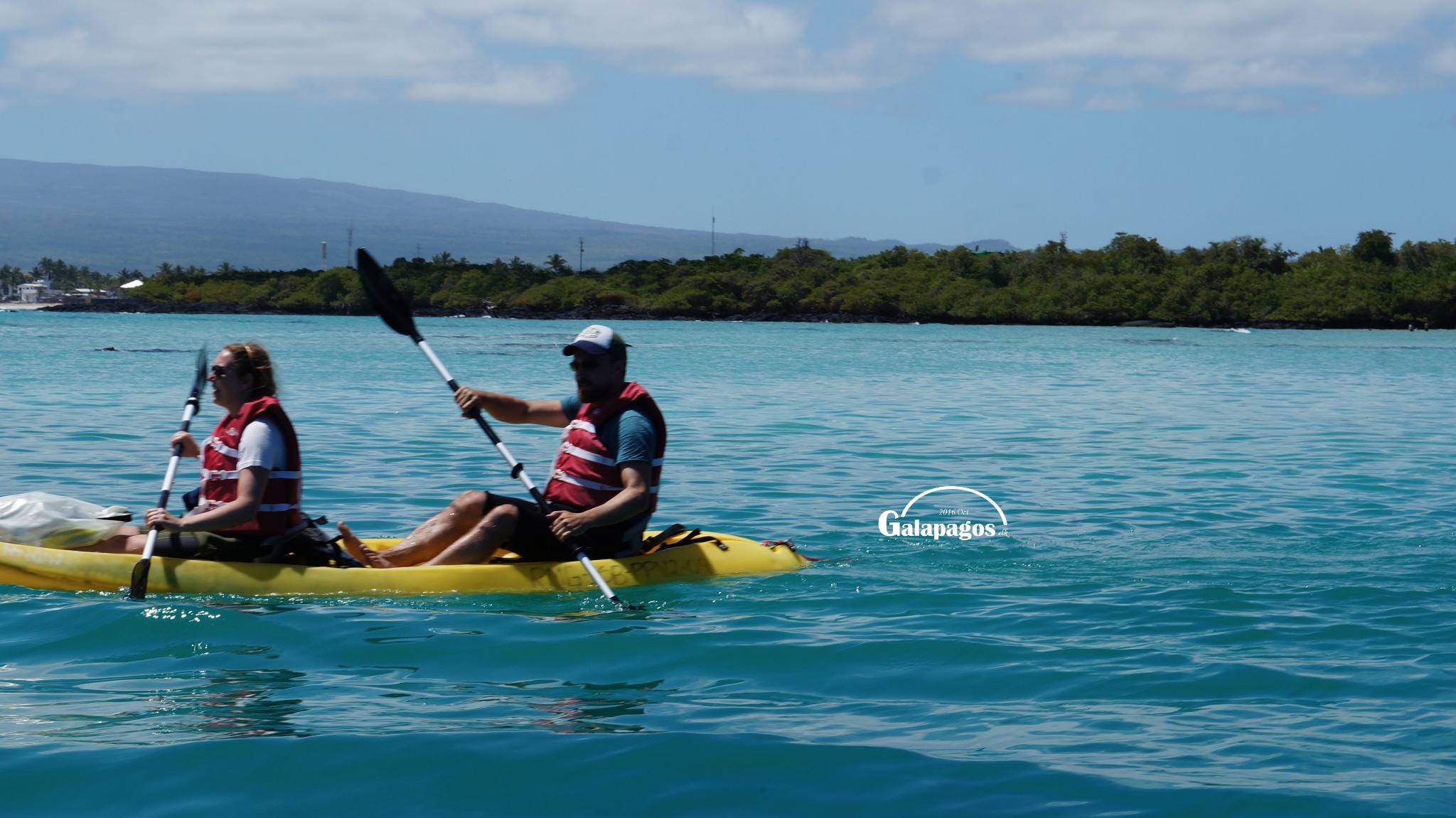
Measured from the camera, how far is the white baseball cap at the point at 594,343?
286 inches

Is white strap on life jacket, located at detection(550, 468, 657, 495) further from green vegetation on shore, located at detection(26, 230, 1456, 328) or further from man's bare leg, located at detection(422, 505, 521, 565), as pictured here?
green vegetation on shore, located at detection(26, 230, 1456, 328)

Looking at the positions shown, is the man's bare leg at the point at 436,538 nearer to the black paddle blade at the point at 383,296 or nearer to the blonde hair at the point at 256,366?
the blonde hair at the point at 256,366

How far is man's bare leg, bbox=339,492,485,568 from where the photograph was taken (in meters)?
7.66

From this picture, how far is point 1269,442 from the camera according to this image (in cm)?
1744

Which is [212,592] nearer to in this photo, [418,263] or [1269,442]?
[1269,442]

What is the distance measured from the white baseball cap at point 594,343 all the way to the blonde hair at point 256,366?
4.78 ft

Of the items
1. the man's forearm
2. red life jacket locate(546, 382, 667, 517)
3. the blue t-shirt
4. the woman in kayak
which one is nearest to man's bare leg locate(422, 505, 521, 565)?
red life jacket locate(546, 382, 667, 517)

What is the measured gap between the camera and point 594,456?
748 centimetres

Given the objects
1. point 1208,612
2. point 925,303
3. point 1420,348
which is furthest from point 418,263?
point 1208,612

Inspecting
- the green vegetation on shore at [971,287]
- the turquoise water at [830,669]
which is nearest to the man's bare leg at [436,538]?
the turquoise water at [830,669]

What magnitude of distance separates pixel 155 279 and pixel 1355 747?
15058 centimetres

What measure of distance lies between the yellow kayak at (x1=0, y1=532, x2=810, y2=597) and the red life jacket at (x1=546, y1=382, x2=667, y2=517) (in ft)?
1.33

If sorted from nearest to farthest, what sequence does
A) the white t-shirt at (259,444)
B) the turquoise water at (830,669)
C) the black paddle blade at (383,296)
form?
1. the turquoise water at (830,669)
2. the white t-shirt at (259,444)
3. the black paddle blade at (383,296)

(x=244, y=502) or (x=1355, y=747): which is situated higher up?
(x=244, y=502)
